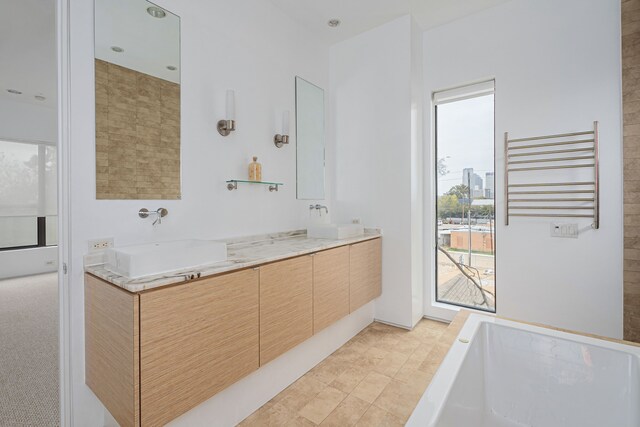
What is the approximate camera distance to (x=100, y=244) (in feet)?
5.09

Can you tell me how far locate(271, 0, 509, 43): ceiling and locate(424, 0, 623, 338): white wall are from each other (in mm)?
157

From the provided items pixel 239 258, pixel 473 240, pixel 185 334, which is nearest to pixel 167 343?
pixel 185 334

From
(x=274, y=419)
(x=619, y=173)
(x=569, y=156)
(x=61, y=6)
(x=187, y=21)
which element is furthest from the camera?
(x=569, y=156)

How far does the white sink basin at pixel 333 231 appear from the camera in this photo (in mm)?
2574

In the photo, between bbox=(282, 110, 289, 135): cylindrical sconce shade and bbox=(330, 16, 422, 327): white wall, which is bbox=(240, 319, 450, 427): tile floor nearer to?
bbox=(330, 16, 422, 327): white wall

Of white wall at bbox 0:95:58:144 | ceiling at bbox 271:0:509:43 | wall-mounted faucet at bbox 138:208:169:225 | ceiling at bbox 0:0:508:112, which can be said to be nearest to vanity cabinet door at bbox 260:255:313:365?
wall-mounted faucet at bbox 138:208:169:225

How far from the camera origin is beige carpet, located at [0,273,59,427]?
5.49ft

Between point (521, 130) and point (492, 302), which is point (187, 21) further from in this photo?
point (492, 302)

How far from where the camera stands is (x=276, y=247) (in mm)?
2121

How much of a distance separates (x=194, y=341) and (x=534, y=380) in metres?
1.70

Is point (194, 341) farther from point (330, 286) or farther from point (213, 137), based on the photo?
point (213, 137)

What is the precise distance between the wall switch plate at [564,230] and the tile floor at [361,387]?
1309mm

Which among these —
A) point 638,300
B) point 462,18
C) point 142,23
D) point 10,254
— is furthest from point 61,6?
point 10,254

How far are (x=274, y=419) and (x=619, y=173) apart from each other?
2.83m
